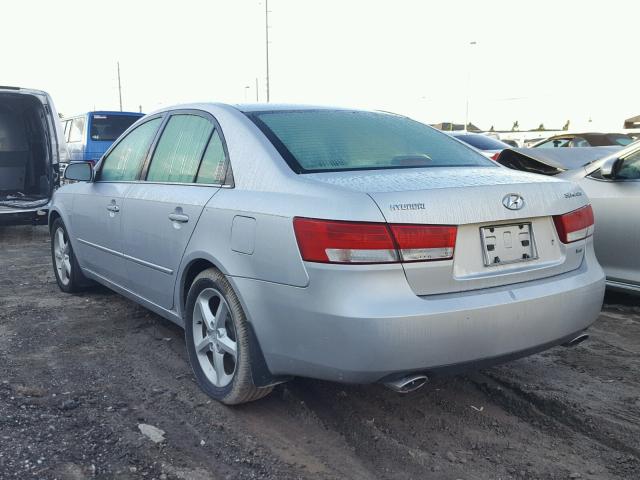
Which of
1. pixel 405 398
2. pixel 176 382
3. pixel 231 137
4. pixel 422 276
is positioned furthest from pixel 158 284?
pixel 422 276

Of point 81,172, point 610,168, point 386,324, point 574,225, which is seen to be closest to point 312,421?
point 386,324

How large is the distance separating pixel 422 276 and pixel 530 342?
0.61 m

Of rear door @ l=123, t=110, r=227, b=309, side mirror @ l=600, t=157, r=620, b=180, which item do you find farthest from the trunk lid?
side mirror @ l=600, t=157, r=620, b=180

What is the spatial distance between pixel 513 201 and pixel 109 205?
282cm

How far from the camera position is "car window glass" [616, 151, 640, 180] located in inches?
195

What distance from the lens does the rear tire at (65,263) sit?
5477 mm

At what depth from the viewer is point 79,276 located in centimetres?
547

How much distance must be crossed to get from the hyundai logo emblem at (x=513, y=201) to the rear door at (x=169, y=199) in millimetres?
1408

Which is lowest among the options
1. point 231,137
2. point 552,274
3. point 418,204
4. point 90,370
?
point 90,370

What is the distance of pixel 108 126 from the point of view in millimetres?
15414

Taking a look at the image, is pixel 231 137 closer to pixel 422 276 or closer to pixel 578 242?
pixel 422 276

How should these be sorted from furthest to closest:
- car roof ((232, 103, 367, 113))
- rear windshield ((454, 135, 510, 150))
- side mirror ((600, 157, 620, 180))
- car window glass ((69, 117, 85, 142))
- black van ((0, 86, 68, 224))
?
car window glass ((69, 117, 85, 142))
rear windshield ((454, 135, 510, 150))
black van ((0, 86, 68, 224))
side mirror ((600, 157, 620, 180))
car roof ((232, 103, 367, 113))

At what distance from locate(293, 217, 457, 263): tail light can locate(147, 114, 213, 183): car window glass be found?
129cm

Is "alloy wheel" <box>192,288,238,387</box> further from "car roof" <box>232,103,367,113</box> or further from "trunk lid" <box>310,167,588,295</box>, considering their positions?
"car roof" <box>232,103,367,113</box>
